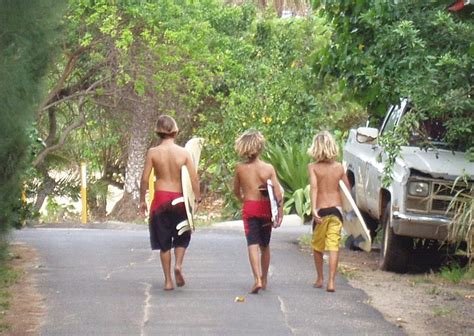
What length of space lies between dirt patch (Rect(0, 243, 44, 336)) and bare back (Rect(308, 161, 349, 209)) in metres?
2.87

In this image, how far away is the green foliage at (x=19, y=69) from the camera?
10.0 m

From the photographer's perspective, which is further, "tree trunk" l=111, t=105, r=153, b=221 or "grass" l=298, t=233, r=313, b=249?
"tree trunk" l=111, t=105, r=153, b=221

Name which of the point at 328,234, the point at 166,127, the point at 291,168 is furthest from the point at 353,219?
the point at 291,168

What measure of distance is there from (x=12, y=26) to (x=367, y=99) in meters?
6.64

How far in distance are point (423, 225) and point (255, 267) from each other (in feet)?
7.54

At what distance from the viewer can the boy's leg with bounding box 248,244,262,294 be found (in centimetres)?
1115

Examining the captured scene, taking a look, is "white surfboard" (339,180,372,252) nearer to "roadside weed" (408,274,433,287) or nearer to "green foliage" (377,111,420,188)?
"roadside weed" (408,274,433,287)

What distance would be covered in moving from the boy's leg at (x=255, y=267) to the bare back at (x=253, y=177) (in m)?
0.49

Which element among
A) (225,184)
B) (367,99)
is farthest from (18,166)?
(225,184)

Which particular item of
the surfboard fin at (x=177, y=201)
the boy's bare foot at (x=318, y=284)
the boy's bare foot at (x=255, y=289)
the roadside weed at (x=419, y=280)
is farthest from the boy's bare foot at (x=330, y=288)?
the surfboard fin at (x=177, y=201)

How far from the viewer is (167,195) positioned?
11.5m

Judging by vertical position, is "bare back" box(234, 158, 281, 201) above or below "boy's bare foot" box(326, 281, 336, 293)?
above

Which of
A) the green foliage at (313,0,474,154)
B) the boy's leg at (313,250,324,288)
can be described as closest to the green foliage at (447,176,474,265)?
the green foliage at (313,0,474,154)

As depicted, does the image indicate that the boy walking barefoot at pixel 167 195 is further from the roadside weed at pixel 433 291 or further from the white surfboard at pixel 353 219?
the roadside weed at pixel 433 291
